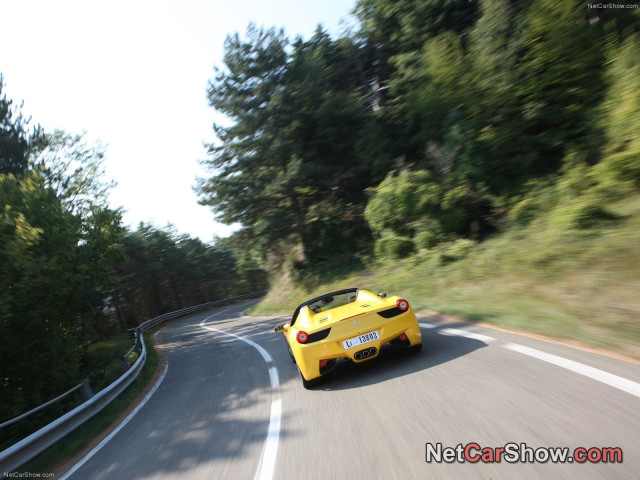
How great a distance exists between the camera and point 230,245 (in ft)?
78.7

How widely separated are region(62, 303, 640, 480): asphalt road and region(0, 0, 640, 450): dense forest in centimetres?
462

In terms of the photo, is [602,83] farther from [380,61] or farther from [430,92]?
[380,61]

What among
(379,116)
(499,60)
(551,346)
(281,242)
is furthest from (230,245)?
(551,346)

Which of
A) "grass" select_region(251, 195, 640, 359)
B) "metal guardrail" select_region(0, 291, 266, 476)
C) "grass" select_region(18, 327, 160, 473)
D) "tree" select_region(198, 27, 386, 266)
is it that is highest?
"tree" select_region(198, 27, 386, 266)

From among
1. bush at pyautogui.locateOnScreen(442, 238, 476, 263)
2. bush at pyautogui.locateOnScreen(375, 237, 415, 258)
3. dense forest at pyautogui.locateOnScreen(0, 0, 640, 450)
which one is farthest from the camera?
bush at pyautogui.locateOnScreen(375, 237, 415, 258)

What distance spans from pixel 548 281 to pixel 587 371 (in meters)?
4.58

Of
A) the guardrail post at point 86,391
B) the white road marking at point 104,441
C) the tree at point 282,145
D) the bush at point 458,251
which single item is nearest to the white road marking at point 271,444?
the white road marking at point 104,441

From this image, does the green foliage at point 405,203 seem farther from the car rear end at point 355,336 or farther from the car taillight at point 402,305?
the car rear end at point 355,336

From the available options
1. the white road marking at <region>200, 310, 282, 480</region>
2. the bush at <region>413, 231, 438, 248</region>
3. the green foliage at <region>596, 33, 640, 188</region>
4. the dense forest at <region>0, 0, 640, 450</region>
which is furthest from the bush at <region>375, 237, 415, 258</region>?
the white road marking at <region>200, 310, 282, 480</region>

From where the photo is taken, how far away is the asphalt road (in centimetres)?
267

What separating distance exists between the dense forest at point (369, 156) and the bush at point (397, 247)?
0.06 metres

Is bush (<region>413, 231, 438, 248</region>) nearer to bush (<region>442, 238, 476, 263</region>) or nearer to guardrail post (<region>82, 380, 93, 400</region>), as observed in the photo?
bush (<region>442, 238, 476, 263</region>)

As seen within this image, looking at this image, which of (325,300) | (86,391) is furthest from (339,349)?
(86,391)

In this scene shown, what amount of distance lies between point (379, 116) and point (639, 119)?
47.0 ft
